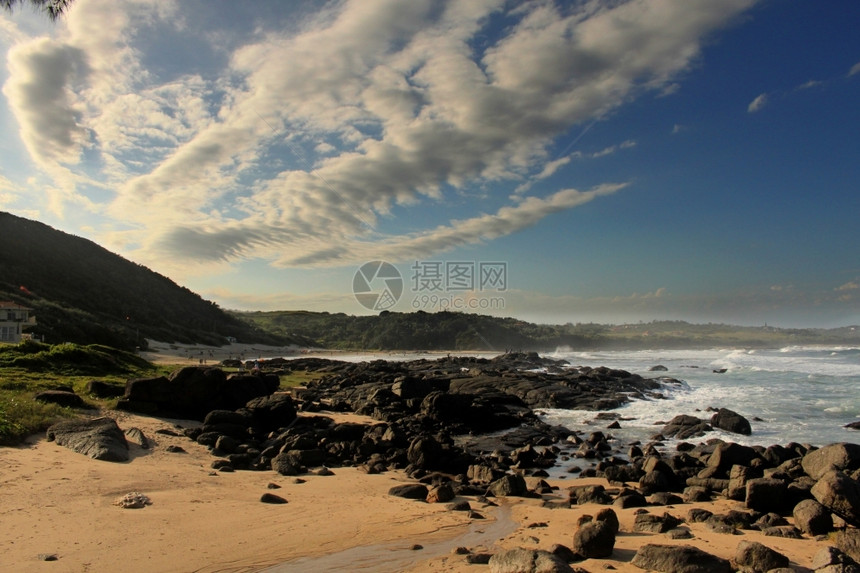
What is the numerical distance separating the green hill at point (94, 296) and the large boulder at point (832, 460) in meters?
57.1

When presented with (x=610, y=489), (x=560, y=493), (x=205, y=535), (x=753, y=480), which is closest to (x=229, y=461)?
(x=205, y=535)

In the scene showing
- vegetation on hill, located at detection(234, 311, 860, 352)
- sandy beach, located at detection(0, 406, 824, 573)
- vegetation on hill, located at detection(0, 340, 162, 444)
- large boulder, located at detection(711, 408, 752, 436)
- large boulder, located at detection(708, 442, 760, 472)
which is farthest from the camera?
vegetation on hill, located at detection(234, 311, 860, 352)

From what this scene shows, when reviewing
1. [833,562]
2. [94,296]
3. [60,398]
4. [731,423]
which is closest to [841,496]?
[833,562]

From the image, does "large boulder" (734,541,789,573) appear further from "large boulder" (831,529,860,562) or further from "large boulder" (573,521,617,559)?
"large boulder" (573,521,617,559)

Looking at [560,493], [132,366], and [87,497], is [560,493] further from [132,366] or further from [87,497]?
[132,366]

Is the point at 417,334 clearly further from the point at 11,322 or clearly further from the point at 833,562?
the point at 833,562

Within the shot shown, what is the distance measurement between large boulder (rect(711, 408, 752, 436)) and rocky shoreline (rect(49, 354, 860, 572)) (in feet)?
0.22

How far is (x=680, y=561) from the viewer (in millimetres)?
8375

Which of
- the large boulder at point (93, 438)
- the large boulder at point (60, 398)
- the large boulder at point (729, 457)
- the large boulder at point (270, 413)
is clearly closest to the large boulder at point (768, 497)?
the large boulder at point (729, 457)

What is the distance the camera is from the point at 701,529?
11.1 m

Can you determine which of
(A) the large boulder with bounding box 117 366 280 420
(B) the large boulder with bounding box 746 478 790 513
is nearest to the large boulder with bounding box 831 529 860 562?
(B) the large boulder with bounding box 746 478 790 513

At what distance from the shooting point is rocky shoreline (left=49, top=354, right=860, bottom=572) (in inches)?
376

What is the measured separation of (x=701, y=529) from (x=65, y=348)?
33.3 meters

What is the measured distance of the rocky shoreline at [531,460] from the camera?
31.3ft
